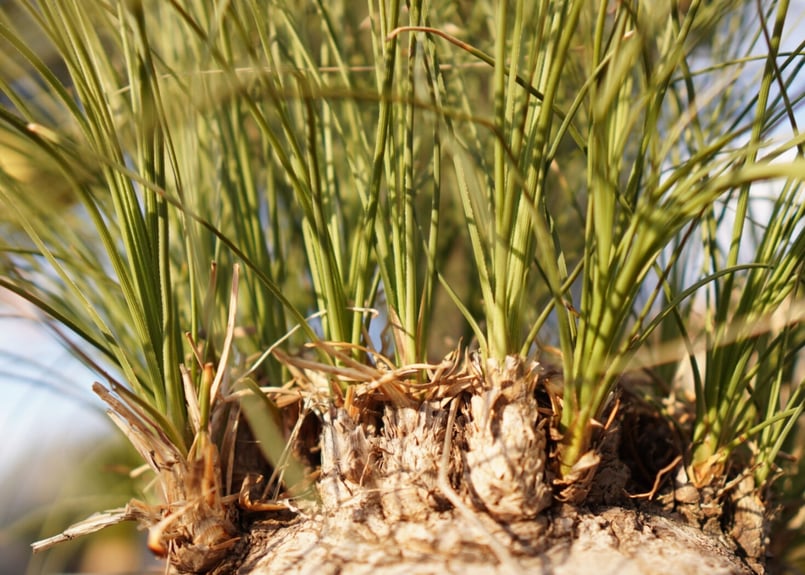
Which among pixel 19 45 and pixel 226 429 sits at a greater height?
pixel 19 45

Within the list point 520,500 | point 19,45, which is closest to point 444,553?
point 520,500

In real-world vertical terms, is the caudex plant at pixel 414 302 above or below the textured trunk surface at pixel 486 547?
above

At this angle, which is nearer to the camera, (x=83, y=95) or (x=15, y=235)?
(x=83, y=95)

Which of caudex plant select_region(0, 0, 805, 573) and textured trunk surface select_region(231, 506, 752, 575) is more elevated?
caudex plant select_region(0, 0, 805, 573)

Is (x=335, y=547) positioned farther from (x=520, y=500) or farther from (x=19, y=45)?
(x=19, y=45)

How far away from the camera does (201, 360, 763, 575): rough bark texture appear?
243 mm

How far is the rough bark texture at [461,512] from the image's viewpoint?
24 centimetres

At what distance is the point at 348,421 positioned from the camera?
285 millimetres

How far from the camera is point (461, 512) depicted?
0.78 feet

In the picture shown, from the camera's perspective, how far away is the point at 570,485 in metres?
0.27

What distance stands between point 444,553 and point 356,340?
0.10m

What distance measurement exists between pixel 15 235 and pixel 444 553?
363 mm

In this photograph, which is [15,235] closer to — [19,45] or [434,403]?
[19,45]

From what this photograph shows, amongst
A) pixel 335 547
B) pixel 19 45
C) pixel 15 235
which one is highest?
pixel 19 45
